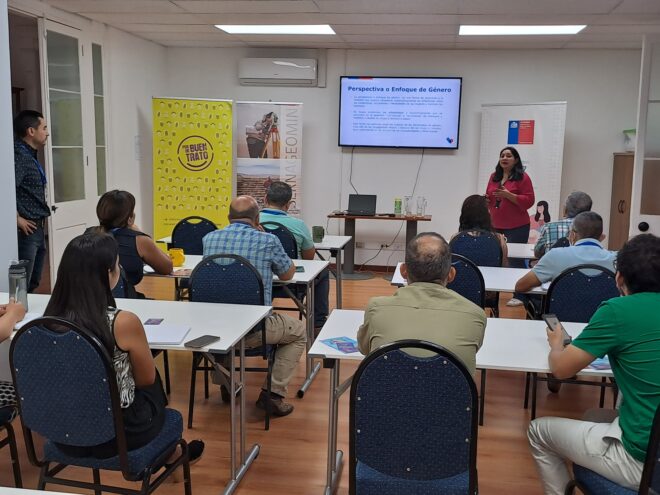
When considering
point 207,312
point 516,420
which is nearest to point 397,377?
point 207,312

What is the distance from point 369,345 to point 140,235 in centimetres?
198

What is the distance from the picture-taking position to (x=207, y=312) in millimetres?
2998

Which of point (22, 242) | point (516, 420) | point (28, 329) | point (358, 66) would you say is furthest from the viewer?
point (358, 66)

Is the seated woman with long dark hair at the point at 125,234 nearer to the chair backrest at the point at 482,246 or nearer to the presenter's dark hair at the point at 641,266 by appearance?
the chair backrest at the point at 482,246

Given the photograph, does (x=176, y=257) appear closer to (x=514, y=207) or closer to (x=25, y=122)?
(x=25, y=122)

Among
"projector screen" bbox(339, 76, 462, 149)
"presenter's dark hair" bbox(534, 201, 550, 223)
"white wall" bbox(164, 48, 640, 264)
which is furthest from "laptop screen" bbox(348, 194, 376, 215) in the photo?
"presenter's dark hair" bbox(534, 201, 550, 223)

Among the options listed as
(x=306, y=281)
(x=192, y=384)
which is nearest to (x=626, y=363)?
(x=306, y=281)

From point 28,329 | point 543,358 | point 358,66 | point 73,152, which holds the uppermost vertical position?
point 358,66

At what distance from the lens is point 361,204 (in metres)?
7.58

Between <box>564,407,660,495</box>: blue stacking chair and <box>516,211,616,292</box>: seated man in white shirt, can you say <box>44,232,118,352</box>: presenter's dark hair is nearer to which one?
<box>564,407,660,495</box>: blue stacking chair

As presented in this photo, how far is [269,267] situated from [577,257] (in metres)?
1.68

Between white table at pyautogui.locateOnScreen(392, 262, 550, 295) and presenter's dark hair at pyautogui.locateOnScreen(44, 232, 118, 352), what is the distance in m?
1.92

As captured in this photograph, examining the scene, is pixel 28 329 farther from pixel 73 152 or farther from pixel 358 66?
pixel 358 66

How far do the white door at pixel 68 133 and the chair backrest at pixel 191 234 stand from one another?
1625mm
